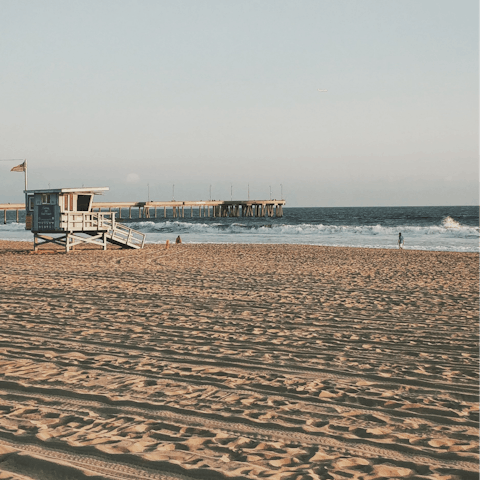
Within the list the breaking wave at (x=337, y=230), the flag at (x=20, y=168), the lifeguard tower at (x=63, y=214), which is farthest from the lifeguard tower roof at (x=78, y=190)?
the breaking wave at (x=337, y=230)

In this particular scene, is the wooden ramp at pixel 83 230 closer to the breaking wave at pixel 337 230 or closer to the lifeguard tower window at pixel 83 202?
the lifeguard tower window at pixel 83 202

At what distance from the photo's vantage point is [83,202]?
2253 centimetres

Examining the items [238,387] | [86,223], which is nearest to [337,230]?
[86,223]

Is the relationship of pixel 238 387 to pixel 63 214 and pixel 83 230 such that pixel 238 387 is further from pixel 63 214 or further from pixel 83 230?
pixel 83 230

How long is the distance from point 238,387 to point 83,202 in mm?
19730

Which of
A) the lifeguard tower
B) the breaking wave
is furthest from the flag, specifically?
the breaking wave

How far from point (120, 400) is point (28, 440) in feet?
2.79

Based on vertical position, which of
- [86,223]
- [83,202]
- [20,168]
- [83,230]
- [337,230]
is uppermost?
[20,168]

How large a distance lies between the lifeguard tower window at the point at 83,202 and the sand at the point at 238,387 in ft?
44.0

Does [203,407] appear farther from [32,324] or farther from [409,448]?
[32,324]

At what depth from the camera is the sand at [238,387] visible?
9.90ft

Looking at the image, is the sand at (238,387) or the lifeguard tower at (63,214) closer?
the sand at (238,387)

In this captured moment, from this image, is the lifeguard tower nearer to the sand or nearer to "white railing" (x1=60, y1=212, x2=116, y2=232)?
"white railing" (x1=60, y1=212, x2=116, y2=232)

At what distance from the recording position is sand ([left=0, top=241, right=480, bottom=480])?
3.02m
